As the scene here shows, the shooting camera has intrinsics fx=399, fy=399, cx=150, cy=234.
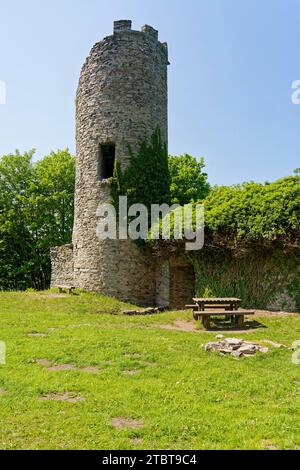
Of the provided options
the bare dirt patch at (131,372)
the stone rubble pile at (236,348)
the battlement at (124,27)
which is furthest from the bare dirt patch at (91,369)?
the battlement at (124,27)

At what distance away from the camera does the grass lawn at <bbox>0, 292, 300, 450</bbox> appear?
408 centimetres

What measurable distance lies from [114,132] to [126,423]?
46.2ft

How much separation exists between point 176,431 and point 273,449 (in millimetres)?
980

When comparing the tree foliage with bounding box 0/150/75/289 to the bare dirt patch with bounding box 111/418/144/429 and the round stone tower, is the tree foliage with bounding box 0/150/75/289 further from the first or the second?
the bare dirt patch with bounding box 111/418/144/429

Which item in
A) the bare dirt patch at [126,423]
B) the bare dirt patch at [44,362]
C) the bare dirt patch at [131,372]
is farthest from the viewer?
the bare dirt patch at [44,362]

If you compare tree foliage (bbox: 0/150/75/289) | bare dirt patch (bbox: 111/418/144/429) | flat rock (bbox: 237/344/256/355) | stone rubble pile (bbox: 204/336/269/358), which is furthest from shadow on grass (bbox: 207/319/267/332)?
tree foliage (bbox: 0/150/75/289)

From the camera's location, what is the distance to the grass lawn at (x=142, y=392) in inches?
161

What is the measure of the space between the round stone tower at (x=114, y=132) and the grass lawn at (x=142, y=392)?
696 cm

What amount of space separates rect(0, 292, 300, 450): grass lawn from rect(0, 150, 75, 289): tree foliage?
822 inches

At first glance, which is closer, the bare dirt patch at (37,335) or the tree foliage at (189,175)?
the bare dirt patch at (37,335)

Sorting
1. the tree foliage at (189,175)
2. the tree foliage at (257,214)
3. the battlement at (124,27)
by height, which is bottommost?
the tree foliage at (257,214)

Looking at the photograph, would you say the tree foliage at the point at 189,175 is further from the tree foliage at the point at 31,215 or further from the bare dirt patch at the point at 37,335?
the bare dirt patch at the point at 37,335

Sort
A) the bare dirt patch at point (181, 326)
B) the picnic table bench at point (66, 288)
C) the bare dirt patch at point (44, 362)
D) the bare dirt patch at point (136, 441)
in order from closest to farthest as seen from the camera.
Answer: the bare dirt patch at point (136, 441), the bare dirt patch at point (44, 362), the bare dirt patch at point (181, 326), the picnic table bench at point (66, 288)

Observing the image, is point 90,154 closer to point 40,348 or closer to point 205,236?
point 205,236
